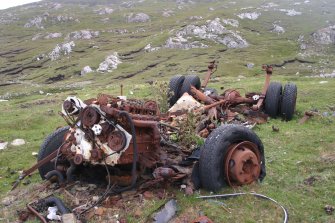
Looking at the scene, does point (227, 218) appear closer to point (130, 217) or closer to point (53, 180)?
point (130, 217)

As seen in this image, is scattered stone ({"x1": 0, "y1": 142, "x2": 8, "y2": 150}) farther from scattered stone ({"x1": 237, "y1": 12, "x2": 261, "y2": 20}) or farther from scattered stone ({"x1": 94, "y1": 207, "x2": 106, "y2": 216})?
scattered stone ({"x1": 237, "y1": 12, "x2": 261, "y2": 20})

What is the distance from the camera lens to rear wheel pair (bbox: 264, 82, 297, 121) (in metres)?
13.9

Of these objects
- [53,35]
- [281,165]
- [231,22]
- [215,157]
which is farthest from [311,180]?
[53,35]

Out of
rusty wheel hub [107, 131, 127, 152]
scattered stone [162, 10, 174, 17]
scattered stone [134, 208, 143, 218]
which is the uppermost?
rusty wheel hub [107, 131, 127, 152]

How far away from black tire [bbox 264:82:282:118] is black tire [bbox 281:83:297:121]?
7.9 inches

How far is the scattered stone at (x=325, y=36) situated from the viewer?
95137 mm

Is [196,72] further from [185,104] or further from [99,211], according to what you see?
[99,211]

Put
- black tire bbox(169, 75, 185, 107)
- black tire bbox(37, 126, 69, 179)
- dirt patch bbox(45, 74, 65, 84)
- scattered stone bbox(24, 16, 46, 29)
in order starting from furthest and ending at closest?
scattered stone bbox(24, 16, 46, 29)
dirt patch bbox(45, 74, 65, 84)
black tire bbox(169, 75, 185, 107)
black tire bbox(37, 126, 69, 179)

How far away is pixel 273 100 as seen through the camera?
551 inches

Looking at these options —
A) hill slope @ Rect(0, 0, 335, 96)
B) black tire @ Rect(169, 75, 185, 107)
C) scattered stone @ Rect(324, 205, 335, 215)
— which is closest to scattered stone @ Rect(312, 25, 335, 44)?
hill slope @ Rect(0, 0, 335, 96)

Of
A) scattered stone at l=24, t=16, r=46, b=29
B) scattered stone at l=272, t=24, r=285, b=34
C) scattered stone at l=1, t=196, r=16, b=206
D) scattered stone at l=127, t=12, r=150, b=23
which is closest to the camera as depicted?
scattered stone at l=1, t=196, r=16, b=206

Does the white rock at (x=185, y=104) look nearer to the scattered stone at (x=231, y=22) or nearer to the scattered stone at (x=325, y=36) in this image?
the scattered stone at (x=325, y=36)

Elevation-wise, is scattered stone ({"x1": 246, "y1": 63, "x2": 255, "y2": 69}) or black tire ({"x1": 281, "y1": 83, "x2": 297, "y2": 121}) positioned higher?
black tire ({"x1": 281, "y1": 83, "x2": 297, "y2": 121})

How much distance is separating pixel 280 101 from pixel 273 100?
36 centimetres
